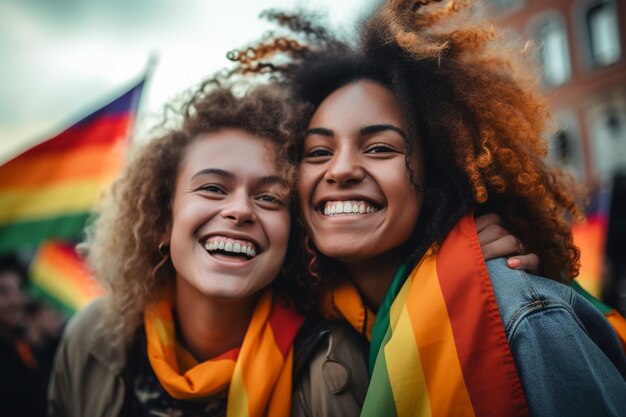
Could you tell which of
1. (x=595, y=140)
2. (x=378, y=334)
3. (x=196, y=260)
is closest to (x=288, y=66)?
(x=196, y=260)

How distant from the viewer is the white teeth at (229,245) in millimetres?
2496

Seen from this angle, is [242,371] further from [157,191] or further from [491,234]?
[491,234]

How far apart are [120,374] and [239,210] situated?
1188 mm

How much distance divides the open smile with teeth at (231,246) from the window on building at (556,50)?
18.2 meters

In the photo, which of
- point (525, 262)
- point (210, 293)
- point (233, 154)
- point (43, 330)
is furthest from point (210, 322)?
point (43, 330)

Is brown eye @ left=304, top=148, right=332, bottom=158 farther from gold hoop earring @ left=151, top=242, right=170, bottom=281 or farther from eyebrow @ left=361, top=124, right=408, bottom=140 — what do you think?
gold hoop earring @ left=151, top=242, right=170, bottom=281

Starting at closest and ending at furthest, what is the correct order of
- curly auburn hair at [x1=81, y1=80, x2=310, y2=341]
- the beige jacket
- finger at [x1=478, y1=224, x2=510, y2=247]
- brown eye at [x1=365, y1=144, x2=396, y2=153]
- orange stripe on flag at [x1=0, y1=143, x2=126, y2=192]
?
finger at [x1=478, y1=224, x2=510, y2=247] → the beige jacket → brown eye at [x1=365, y1=144, x2=396, y2=153] → curly auburn hair at [x1=81, y1=80, x2=310, y2=341] → orange stripe on flag at [x1=0, y1=143, x2=126, y2=192]

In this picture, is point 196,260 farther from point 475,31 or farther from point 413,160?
point 475,31

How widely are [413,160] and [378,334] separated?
0.89m

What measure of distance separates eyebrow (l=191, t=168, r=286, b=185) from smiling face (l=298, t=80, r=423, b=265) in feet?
0.43

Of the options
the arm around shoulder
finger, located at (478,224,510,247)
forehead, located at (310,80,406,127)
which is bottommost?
the arm around shoulder

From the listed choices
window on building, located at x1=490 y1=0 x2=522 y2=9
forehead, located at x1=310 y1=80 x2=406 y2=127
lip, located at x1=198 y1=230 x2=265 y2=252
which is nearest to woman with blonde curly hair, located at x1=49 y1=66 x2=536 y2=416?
lip, located at x1=198 y1=230 x2=265 y2=252

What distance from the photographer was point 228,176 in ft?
8.58

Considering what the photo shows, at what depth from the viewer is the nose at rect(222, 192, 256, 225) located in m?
2.50
